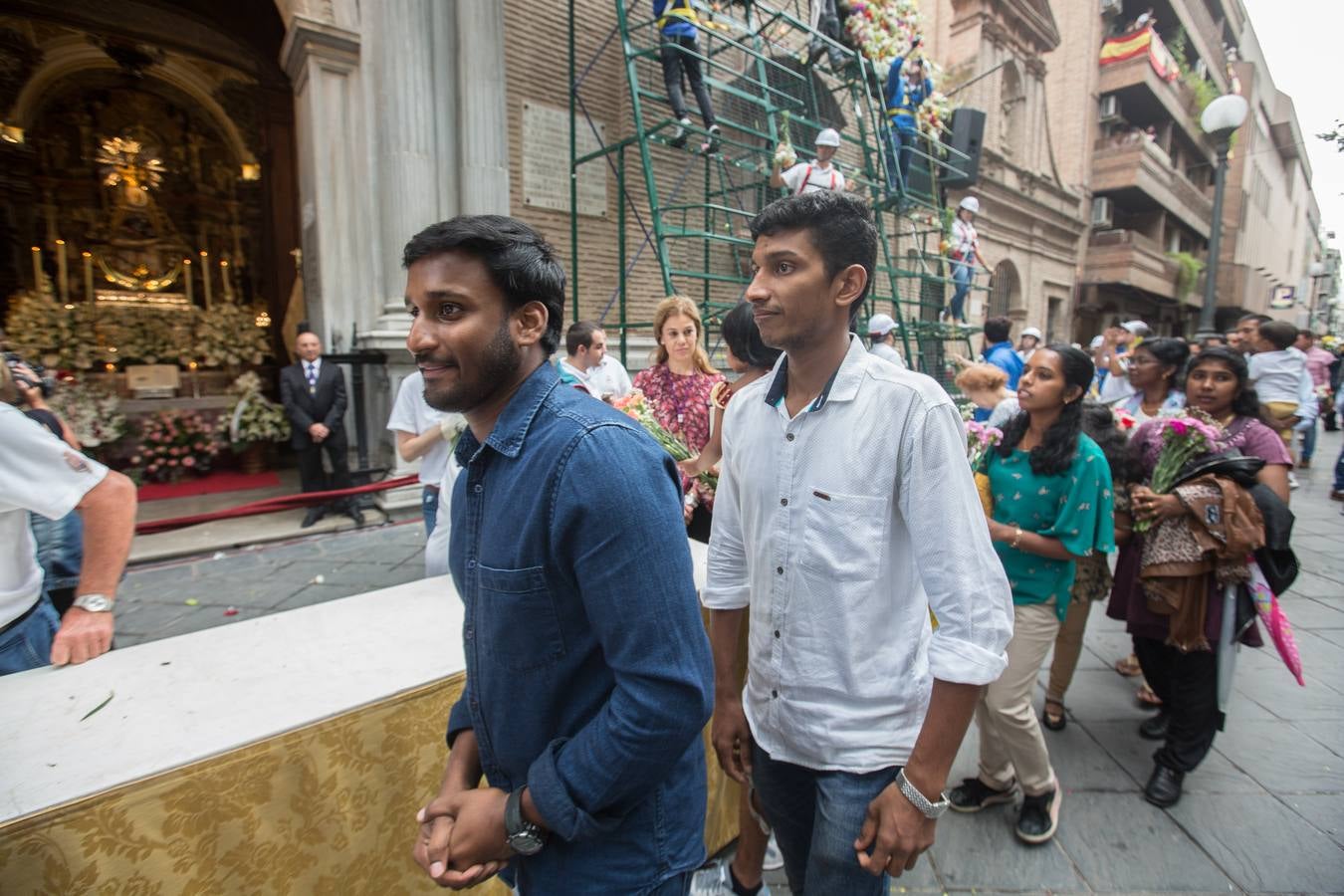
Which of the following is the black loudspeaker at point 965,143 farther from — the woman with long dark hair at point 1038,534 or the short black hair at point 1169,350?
the woman with long dark hair at point 1038,534

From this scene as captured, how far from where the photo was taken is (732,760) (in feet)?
5.75

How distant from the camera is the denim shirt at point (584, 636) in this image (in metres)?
1.00

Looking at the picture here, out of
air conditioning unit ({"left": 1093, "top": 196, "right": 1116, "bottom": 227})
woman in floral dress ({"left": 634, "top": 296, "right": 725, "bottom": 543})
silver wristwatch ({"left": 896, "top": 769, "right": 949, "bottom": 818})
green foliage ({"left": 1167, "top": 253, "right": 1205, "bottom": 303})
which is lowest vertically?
silver wristwatch ({"left": 896, "top": 769, "right": 949, "bottom": 818})

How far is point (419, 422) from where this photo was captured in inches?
157

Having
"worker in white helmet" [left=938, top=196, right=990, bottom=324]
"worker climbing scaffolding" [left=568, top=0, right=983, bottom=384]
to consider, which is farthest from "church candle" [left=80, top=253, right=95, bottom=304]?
"worker in white helmet" [left=938, top=196, right=990, bottom=324]

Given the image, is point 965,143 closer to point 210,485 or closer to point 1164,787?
point 1164,787

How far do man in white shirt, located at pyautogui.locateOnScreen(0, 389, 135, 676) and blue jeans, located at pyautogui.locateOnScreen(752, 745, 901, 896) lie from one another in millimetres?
1829

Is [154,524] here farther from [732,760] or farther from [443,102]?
[443,102]

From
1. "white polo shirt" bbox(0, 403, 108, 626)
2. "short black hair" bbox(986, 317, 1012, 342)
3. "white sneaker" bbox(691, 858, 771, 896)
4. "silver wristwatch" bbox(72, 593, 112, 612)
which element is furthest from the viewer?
"short black hair" bbox(986, 317, 1012, 342)

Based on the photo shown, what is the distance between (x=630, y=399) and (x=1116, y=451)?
2.36 meters

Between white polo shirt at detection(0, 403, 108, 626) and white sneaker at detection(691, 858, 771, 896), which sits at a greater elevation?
white polo shirt at detection(0, 403, 108, 626)

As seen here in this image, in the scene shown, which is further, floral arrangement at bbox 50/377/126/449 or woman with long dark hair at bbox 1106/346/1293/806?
floral arrangement at bbox 50/377/126/449

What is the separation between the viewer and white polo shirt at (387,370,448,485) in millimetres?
3941

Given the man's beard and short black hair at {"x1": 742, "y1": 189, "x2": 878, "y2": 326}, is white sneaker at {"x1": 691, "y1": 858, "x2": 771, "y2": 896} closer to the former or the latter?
the man's beard
